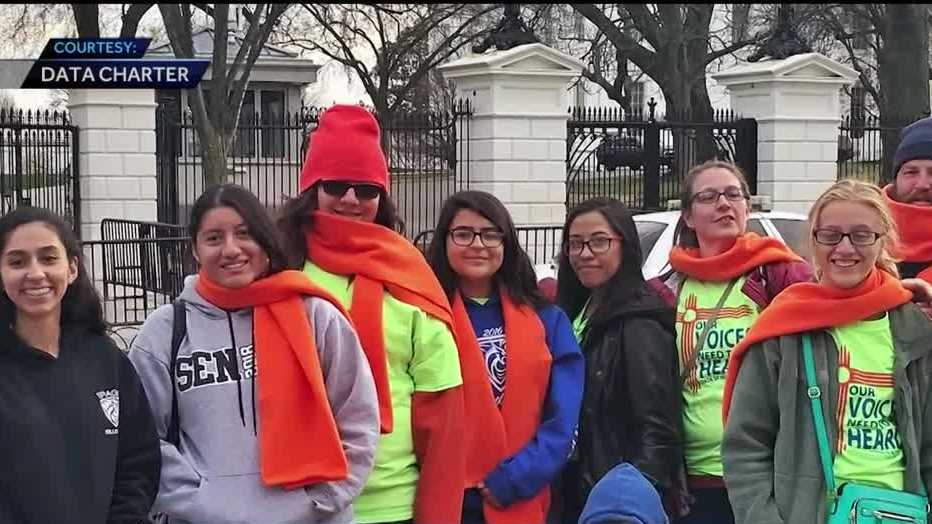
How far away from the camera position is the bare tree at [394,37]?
1411 inches

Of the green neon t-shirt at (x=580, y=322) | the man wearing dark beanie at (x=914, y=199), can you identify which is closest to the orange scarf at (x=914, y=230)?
the man wearing dark beanie at (x=914, y=199)

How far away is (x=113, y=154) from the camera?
14.7 m

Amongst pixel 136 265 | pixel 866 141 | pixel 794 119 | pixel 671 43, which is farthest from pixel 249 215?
pixel 671 43

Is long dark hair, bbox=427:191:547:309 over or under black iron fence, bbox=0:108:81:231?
under

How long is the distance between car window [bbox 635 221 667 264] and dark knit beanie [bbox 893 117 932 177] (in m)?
4.55

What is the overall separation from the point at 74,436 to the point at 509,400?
4.49ft

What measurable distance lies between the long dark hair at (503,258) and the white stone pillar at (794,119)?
13.4 meters

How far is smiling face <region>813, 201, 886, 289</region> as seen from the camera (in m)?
3.23

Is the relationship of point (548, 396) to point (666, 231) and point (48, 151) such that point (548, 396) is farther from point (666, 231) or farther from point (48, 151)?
point (48, 151)

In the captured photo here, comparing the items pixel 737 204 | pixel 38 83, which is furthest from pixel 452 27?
pixel 737 204

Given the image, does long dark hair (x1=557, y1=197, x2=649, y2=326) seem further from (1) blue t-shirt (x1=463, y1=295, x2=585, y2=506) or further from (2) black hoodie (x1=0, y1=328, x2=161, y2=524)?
(2) black hoodie (x1=0, y1=328, x2=161, y2=524)

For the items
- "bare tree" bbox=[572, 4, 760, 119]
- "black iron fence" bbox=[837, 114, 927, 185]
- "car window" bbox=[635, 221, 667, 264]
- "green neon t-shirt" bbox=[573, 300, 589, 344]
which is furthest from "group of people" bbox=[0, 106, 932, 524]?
"bare tree" bbox=[572, 4, 760, 119]

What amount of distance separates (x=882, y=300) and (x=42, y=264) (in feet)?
7.45

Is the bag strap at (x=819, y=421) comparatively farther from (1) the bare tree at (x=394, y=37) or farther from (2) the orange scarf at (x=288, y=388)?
(1) the bare tree at (x=394, y=37)
